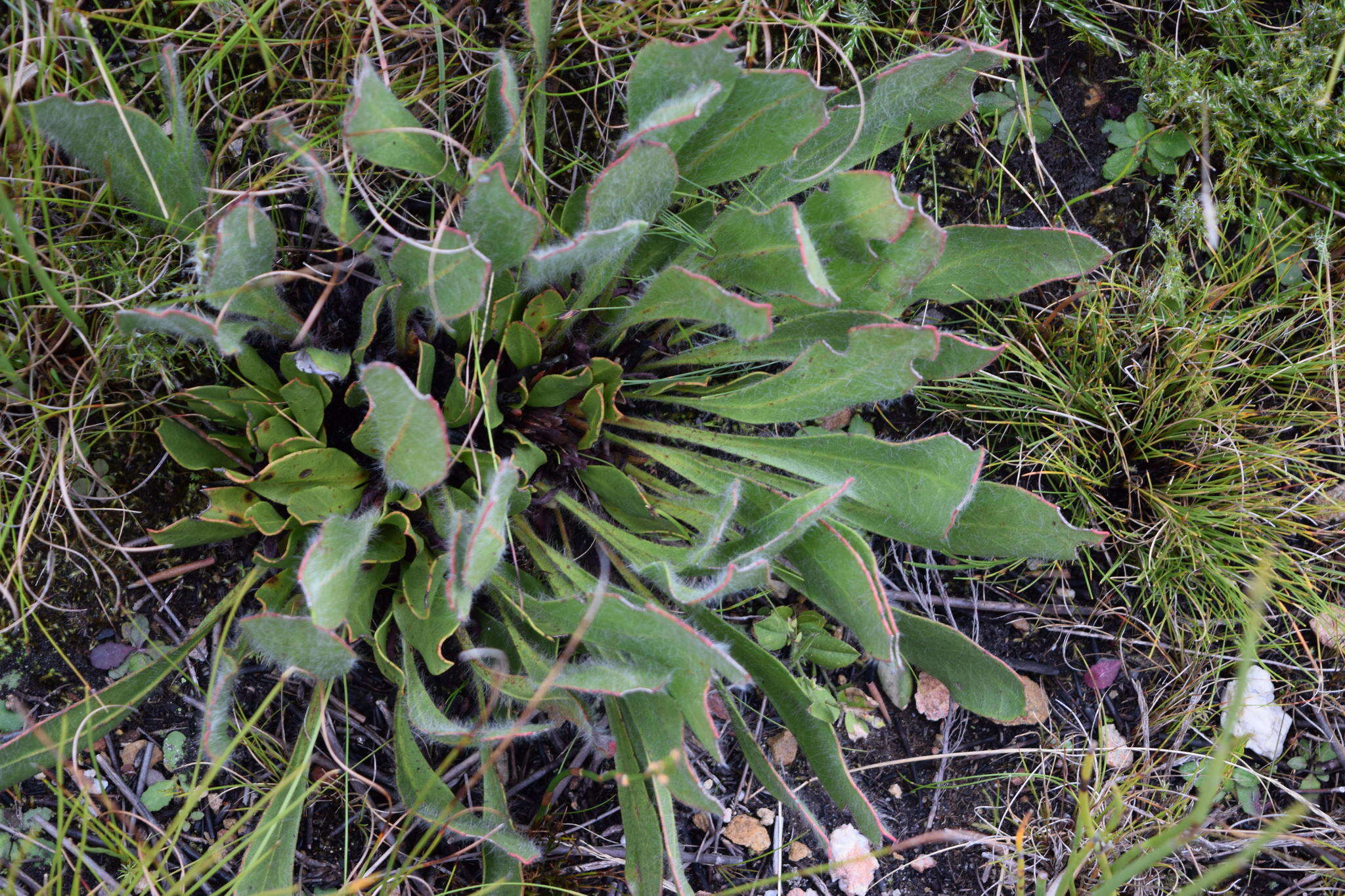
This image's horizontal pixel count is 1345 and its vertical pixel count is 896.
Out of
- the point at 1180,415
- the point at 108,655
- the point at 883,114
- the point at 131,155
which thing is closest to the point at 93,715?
the point at 108,655

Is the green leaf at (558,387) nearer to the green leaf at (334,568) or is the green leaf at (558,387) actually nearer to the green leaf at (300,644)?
the green leaf at (334,568)

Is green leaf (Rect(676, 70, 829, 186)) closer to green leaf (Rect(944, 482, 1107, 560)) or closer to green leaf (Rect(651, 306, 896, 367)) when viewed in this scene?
green leaf (Rect(651, 306, 896, 367))

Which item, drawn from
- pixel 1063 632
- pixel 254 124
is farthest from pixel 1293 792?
pixel 254 124

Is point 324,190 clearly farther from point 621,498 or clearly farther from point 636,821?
point 636,821

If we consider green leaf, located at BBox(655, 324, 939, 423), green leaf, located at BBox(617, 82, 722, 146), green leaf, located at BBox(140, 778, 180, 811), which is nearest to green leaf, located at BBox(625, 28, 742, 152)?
green leaf, located at BBox(617, 82, 722, 146)

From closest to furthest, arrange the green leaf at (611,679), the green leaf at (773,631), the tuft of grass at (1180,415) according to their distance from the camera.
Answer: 1. the green leaf at (611,679)
2. the green leaf at (773,631)
3. the tuft of grass at (1180,415)

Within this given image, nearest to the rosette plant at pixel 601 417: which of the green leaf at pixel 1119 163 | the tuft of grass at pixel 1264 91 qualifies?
the green leaf at pixel 1119 163

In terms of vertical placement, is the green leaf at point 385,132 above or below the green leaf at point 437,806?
above

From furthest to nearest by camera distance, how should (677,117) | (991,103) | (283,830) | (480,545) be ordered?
1. (991,103)
2. (283,830)
3. (677,117)
4. (480,545)
